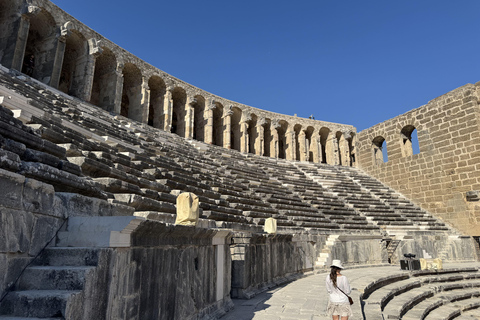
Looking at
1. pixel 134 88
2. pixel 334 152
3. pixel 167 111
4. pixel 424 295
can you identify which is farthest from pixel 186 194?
pixel 334 152

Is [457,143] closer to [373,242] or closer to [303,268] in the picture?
[373,242]

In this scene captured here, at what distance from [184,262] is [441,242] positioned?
576 inches

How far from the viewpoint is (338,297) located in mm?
4336

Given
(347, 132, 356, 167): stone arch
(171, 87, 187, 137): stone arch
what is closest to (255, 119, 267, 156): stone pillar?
(171, 87, 187, 137): stone arch

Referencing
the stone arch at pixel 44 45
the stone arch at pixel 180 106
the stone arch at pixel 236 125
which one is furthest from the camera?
the stone arch at pixel 236 125

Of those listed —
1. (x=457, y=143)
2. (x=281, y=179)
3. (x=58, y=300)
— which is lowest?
(x=58, y=300)

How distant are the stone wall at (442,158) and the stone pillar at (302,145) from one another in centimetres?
703

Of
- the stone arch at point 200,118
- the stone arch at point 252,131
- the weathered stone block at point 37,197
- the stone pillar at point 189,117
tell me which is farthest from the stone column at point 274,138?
the weathered stone block at point 37,197

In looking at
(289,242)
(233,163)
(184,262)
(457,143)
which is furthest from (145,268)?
(457,143)

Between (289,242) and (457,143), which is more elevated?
(457,143)

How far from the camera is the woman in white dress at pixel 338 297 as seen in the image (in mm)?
4270

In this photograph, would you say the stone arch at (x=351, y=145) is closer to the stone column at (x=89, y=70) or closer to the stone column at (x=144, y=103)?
the stone column at (x=144, y=103)

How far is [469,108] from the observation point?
16.8 meters

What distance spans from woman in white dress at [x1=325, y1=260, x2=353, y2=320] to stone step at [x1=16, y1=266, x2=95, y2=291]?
3087 millimetres
